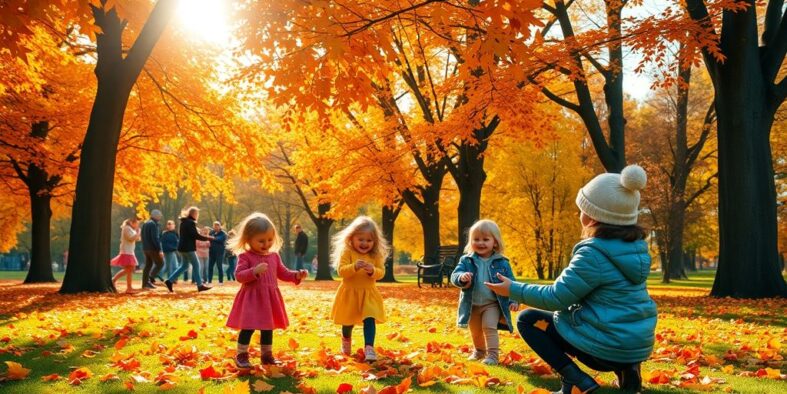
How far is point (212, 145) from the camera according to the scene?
1767 centimetres

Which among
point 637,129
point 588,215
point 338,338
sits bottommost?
point 338,338

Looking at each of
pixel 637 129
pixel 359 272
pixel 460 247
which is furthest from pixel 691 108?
pixel 359 272

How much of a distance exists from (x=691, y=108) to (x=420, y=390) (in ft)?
108

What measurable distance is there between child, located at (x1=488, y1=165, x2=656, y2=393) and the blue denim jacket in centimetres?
161

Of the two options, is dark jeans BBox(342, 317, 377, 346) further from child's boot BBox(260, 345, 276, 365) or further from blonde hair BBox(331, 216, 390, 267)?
child's boot BBox(260, 345, 276, 365)

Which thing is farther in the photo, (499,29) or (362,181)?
(362,181)

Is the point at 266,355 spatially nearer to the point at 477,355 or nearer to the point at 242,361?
the point at 242,361

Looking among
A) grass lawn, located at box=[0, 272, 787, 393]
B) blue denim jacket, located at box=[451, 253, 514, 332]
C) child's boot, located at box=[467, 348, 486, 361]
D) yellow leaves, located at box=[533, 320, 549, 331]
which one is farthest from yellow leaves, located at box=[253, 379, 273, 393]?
child's boot, located at box=[467, 348, 486, 361]

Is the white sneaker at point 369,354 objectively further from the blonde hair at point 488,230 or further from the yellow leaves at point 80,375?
the yellow leaves at point 80,375

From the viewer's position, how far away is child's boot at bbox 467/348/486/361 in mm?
5496

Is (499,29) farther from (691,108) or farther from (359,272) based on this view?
(691,108)

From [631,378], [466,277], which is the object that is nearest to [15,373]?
[466,277]

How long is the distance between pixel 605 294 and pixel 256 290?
277 centimetres

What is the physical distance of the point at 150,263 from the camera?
16.2 meters
